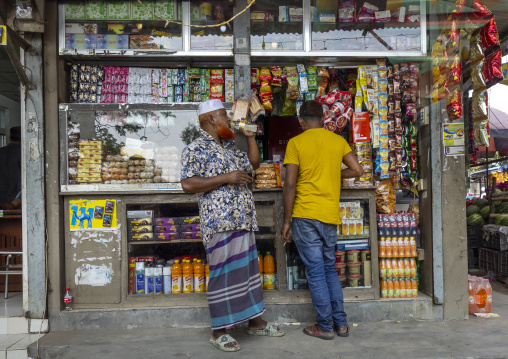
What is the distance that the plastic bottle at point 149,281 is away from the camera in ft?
13.3

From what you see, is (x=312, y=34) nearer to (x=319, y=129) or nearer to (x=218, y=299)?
(x=319, y=129)

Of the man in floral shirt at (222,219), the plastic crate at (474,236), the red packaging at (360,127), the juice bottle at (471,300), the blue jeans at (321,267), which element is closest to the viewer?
the man in floral shirt at (222,219)

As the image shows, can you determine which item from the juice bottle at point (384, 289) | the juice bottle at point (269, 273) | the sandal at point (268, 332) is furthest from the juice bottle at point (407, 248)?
the sandal at point (268, 332)

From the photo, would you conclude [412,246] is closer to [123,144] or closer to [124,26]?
[123,144]

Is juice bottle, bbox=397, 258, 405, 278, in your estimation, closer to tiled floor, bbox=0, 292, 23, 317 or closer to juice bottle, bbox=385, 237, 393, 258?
juice bottle, bbox=385, 237, 393, 258

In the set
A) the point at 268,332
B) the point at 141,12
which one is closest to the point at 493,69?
the point at 268,332

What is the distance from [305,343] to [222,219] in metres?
1.30

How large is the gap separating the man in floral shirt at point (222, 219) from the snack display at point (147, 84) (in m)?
1.03

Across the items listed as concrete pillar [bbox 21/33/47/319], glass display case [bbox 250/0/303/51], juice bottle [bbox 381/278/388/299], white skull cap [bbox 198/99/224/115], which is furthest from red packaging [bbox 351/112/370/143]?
concrete pillar [bbox 21/33/47/319]

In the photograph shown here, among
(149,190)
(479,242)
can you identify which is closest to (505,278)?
(479,242)

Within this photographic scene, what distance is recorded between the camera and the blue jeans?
3467 millimetres

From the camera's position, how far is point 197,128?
416cm

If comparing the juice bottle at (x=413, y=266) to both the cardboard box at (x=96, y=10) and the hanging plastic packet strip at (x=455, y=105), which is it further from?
the cardboard box at (x=96, y=10)

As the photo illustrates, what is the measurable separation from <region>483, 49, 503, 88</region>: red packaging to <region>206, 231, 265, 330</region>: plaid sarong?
2.69m
